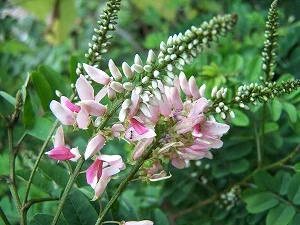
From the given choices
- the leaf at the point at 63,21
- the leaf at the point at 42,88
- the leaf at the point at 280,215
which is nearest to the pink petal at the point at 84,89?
the leaf at the point at 42,88

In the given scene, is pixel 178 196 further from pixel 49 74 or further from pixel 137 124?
pixel 137 124

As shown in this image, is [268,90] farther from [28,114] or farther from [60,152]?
[28,114]

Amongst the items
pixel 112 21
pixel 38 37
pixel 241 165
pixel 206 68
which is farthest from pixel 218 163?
pixel 38 37

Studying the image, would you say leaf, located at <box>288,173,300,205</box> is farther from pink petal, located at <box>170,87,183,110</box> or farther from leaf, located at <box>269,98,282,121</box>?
pink petal, located at <box>170,87,183,110</box>

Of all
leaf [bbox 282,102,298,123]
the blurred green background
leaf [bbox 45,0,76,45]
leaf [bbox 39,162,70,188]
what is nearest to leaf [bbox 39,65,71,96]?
the blurred green background

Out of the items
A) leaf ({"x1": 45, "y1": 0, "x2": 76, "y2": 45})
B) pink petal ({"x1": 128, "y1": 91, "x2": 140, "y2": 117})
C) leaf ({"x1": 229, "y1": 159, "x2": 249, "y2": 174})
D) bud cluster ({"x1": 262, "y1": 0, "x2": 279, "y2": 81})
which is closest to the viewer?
pink petal ({"x1": 128, "y1": 91, "x2": 140, "y2": 117})

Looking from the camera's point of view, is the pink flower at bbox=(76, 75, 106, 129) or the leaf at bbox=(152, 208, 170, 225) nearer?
the pink flower at bbox=(76, 75, 106, 129)

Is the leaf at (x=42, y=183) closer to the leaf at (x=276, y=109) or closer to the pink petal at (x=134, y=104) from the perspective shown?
the pink petal at (x=134, y=104)

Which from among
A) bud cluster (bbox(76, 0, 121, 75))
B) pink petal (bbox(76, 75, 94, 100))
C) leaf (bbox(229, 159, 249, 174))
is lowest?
leaf (bbox(229, 159, 249, 174))
